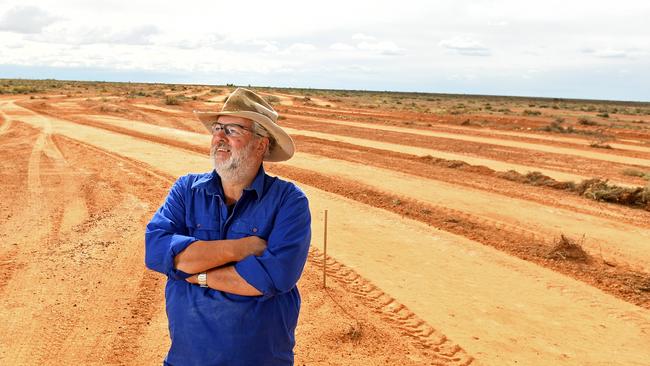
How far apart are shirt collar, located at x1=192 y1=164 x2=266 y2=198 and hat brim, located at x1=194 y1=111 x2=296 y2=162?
25cm

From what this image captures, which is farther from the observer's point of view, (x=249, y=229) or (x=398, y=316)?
(x=398, y=316)

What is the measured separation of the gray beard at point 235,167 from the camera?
9.73ft

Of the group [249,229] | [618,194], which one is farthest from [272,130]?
[618,194]

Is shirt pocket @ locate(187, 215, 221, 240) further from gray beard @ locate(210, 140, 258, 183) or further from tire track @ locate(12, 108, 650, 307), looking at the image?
tire track @ locate(12, 108, 650, 307)

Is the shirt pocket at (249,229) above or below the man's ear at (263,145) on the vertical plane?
below

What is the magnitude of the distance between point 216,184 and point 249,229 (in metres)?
0.36

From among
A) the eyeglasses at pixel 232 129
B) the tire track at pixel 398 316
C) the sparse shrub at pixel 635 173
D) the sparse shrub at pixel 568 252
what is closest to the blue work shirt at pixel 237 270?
the eyeglasses at pixel 232 129

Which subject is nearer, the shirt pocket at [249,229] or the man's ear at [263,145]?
the shirt pocket at [249,229]

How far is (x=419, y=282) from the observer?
684cm

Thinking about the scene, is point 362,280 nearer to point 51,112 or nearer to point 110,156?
point 110,156

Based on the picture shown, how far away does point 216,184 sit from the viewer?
300 centimetres

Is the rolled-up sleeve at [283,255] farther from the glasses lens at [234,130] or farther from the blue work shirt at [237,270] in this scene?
the glasses lens at [234,130]

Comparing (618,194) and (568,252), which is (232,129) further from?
(618,194)

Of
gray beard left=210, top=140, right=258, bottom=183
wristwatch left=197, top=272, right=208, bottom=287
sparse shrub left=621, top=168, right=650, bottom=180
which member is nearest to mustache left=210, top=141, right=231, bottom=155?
gray beard left=210, top=140, right=258, bottom=183
